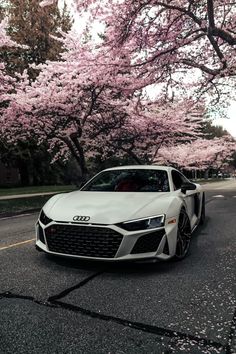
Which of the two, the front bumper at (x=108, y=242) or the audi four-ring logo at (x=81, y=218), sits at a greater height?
the audi four-ring logo at (x=81, y=218)

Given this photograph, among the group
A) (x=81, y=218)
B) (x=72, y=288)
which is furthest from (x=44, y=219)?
(x=72, y=288)

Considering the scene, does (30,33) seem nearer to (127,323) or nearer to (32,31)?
(32,31)

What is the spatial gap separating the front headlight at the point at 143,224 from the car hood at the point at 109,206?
0.20 feet

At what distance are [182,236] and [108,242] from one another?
140 centimetres

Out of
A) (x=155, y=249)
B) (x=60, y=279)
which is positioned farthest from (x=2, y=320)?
(x=155, y=249)

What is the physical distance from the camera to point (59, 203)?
5.13 metres

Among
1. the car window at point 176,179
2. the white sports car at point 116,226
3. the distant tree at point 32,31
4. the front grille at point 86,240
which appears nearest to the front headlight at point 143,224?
the white sports car at point 116,226

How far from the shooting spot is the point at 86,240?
14.5 feet

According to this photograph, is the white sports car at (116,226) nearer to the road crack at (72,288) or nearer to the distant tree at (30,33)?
the road crack at (72,288)

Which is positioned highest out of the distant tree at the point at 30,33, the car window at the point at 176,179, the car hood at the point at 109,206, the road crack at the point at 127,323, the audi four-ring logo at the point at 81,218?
the distant tree at the point at 30,33

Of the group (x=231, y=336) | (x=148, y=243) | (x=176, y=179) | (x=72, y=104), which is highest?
(x=72, y=104)

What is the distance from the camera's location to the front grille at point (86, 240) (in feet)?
14.3

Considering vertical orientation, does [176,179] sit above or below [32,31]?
below

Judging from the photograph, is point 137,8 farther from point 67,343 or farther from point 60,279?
point 67,343
